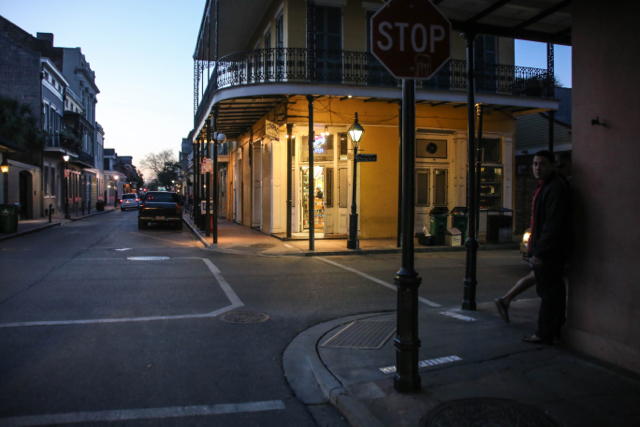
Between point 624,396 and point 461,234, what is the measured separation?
1184cm

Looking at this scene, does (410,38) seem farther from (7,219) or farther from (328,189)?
(7,219)

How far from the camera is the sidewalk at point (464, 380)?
3225mm

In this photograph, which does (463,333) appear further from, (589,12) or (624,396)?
(589,12)

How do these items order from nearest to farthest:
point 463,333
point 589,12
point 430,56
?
point 430,56, point 589,12, point 463,333

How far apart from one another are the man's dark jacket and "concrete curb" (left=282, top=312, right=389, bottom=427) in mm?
2312

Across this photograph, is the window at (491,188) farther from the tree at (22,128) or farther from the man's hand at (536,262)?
the tree at (22,128)

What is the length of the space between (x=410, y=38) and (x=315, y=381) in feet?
9.74

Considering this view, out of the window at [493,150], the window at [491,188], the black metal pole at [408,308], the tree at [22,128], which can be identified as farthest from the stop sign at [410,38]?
the tree at [22,128]

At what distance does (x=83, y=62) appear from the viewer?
165ft

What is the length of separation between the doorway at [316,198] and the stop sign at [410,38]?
12.9 metres

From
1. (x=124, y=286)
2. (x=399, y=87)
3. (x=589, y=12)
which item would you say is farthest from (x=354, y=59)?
(x=589, y=12)

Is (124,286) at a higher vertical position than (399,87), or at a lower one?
lower

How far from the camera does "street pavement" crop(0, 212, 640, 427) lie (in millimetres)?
3348

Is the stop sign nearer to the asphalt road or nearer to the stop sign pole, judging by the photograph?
the stop sign pole
